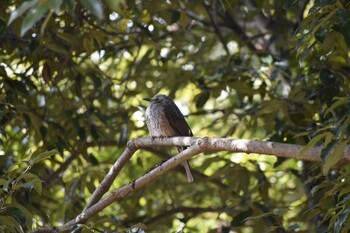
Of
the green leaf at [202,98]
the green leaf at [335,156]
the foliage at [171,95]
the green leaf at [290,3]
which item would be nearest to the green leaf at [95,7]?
the green leaf at [335,156]

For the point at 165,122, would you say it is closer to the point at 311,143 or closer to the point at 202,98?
the point at 202,98

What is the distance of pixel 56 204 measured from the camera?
6.58 metres

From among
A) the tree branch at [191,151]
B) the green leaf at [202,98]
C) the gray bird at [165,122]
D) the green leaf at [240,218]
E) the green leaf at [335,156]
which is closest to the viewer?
the green leaf at [335,156]

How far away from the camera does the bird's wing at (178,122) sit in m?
5.98

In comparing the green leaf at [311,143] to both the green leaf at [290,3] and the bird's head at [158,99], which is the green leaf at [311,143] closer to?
the green leaf at [290,3]

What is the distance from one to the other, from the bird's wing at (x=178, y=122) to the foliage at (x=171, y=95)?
→ 0.62 ft

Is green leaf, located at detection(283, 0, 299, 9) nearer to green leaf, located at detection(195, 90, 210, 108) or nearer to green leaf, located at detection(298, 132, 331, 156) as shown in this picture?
green leaf, located at detection(298, 132, 331, 156)

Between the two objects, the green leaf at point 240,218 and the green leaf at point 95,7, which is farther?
the green leaf at point 240,218

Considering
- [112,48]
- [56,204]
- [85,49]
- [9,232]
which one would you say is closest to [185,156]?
[9,232]

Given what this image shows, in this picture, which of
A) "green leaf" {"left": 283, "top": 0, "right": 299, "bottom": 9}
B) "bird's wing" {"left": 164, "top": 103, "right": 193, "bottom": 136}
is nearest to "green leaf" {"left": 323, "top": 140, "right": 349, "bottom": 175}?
"green leaf" {"left": 283, "top": 0, "right": 299, "bottom": 9}

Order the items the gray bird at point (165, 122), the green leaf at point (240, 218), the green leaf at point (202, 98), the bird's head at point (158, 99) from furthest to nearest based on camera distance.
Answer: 1. the bird's head at point (158, 99)
2. the gray bird at point (165, 122)
3. the green leaf at point (202, 98)
4. the green leaf at point (240, 218)

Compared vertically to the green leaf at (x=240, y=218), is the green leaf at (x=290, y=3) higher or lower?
higher

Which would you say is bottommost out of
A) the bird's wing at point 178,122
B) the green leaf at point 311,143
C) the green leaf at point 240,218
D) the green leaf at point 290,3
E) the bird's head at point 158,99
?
the green leaf at point 311,143

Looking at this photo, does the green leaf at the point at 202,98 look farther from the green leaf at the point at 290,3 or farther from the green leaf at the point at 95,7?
the green leaf at the point at 95,7
